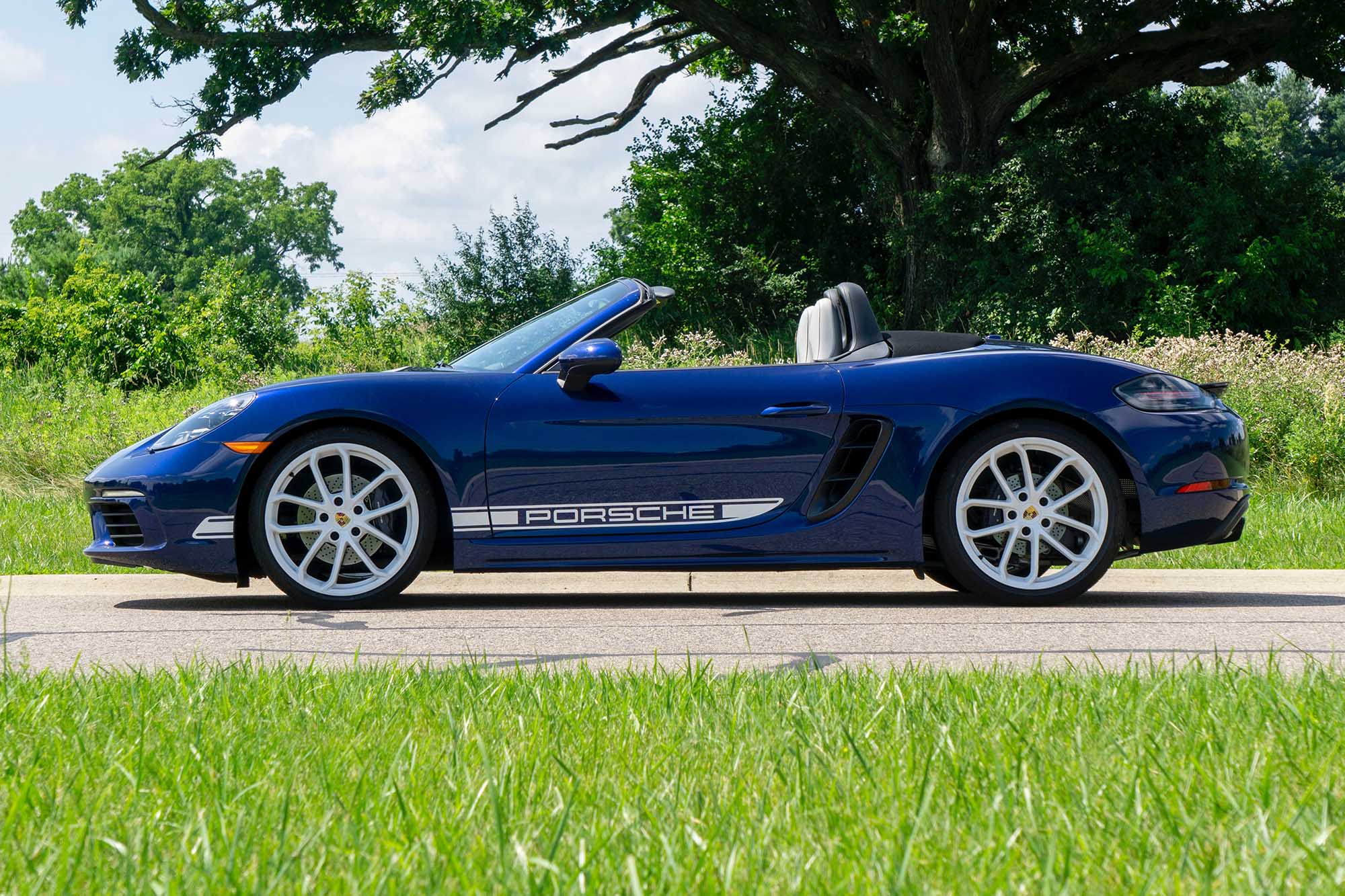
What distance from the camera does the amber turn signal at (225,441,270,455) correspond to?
5238 mm

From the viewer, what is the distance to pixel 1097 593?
587 centimetres

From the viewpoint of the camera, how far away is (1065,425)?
17.7ft

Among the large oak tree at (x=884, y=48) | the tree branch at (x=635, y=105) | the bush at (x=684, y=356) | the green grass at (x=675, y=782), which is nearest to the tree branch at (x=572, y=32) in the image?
the large oak tree at (x=884, y=48)

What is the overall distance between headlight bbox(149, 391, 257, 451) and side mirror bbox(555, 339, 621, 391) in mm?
1286

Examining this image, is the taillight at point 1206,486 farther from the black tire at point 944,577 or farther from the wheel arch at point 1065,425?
the black tire at point 944,577

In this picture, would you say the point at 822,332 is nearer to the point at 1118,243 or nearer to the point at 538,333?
the point at 538,333

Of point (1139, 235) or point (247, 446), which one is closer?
point (247, 446)

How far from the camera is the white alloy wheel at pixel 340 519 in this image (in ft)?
17.2

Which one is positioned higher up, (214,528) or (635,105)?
(635,105)

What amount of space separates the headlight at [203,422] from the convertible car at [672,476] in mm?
11

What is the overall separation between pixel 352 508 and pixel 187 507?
2.13 feet

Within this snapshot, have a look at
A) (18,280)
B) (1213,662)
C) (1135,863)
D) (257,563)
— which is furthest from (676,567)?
(18,280)

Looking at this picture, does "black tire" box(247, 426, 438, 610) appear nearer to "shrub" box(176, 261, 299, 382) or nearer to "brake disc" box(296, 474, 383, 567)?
"brake disc" box(296, 474, 383, 567)

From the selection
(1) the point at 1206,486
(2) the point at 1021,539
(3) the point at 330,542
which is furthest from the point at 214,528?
(1) the point at 1206,486
